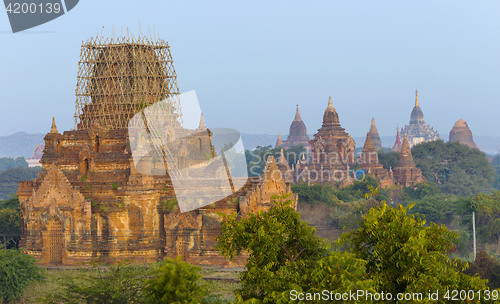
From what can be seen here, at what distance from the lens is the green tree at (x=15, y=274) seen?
29078 mm

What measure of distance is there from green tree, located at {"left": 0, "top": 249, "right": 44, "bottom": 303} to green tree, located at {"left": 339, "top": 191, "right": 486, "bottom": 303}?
55.9ft

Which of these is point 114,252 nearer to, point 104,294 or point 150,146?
point 150,146

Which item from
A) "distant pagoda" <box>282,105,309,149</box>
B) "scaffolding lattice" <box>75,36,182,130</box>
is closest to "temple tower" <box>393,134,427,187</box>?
"scaffolding lattice" <box>75,36,182,130</box>

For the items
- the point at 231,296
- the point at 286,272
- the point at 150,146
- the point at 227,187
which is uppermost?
the point at 150,146

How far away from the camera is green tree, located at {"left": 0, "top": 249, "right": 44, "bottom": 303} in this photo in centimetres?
2908

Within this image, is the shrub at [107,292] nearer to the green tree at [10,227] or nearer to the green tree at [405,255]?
the green tree at [405,255]

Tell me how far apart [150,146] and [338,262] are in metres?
24.0

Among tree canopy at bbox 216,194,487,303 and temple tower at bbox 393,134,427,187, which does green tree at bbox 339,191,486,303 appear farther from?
temple tower at bbox 393,134,427,187

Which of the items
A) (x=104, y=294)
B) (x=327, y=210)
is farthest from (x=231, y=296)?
(x=327, y=210)

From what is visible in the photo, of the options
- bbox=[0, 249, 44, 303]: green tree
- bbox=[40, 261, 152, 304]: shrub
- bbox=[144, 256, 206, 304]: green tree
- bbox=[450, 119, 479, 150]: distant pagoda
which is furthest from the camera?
bbox=[450, 119, 479, 150]: distant pagoda

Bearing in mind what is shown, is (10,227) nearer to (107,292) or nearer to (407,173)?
(107,292)

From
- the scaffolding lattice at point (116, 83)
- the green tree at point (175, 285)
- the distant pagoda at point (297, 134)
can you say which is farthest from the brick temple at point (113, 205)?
the distant pagoda at point (297, 134)

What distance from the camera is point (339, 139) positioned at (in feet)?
301

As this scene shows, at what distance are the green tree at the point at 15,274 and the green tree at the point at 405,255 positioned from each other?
1705cm
